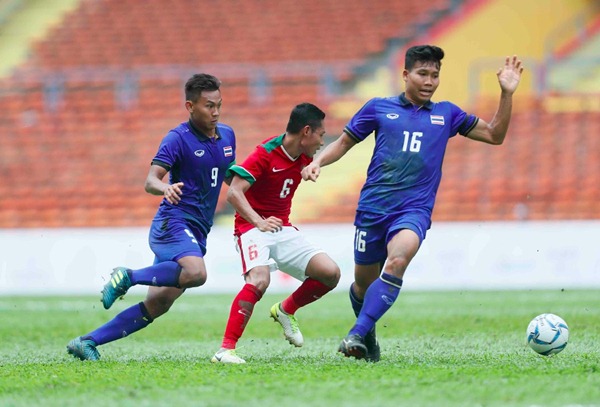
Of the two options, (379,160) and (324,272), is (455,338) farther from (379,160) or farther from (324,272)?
(379,160)

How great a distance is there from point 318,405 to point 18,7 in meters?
24.5

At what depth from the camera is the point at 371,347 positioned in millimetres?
7070

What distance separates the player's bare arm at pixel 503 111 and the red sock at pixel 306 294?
154 centimetres

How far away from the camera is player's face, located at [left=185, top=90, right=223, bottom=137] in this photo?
24.5 feet

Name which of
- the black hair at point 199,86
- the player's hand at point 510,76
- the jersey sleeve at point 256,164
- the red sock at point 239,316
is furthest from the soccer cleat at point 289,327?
the player's hand at point 510,76

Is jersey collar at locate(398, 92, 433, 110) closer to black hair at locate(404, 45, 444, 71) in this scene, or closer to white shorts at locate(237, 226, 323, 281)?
black hair at locate(404, 45, 444, 71)

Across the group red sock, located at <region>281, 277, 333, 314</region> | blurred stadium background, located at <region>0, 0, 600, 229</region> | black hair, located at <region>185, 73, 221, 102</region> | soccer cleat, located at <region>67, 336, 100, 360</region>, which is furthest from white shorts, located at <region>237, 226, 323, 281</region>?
blurred stadium background, located at <region>0, 0, 600, 229</region>

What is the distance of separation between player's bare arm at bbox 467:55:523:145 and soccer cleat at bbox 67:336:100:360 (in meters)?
3.01

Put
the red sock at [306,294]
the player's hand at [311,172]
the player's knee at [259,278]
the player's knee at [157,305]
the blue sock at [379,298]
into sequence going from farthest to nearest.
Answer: the red sock at [306,294] < the player's knee at [157,305] < the player's knee at [259,278] < the player's hand at [311,172] < the blue sock at [379,298]

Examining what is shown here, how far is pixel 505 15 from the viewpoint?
2461 centimetres

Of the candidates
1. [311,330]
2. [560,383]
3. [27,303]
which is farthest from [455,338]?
[27,303]

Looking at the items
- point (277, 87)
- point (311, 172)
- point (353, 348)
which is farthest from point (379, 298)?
point (277, 87)

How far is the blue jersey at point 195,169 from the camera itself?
7.42m

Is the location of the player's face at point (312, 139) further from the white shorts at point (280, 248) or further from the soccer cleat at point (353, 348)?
the soccer cleat at point (353, 348)
